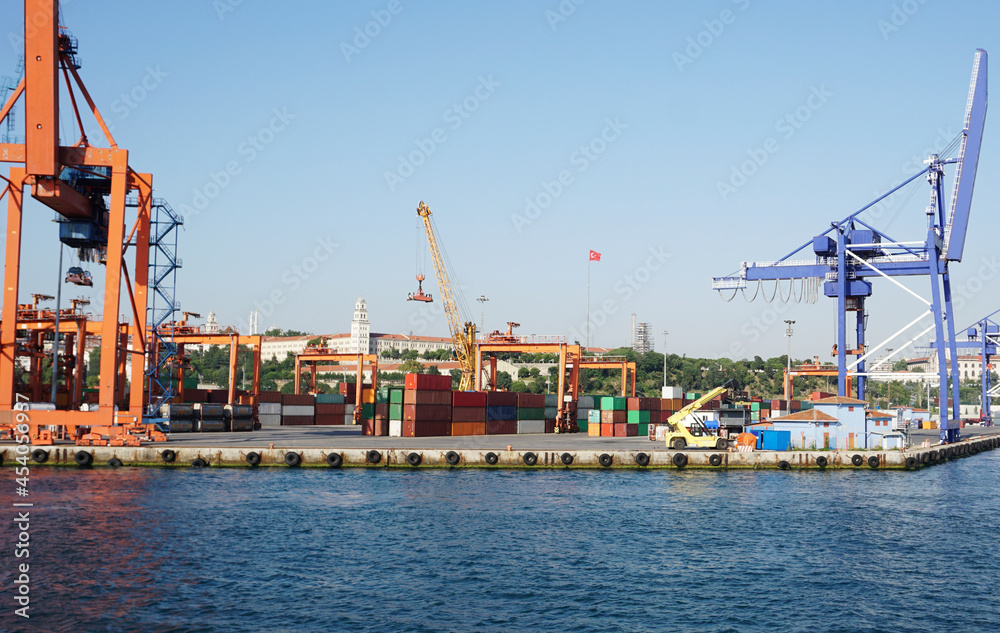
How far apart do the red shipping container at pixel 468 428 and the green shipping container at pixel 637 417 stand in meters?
13.7

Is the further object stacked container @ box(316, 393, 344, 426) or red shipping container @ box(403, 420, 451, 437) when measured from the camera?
stacked container @ box(316, 393, 344, 426)

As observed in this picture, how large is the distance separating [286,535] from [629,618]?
13.9 m

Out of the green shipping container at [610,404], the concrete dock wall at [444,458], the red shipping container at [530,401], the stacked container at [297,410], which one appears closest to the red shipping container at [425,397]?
the red shipping container at [530,401]

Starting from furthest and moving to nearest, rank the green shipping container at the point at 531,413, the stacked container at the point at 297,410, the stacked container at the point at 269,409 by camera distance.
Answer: the stacked container at the point at 297,410 < the stacked container at the point at 269,409 < the green shipping container at the point at 531,413

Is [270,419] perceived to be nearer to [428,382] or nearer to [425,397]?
[428,382]

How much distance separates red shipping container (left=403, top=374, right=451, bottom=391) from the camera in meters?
63.6

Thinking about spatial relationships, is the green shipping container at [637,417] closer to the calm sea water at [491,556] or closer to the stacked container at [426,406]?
the stacked container at [426,406]

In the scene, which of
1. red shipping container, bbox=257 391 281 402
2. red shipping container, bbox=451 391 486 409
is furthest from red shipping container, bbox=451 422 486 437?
red shipping container, bbox=257 391 281 402

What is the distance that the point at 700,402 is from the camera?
5725 centimetres

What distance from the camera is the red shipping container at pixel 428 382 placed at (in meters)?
63.6

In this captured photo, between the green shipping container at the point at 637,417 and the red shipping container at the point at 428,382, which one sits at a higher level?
the red shipping container at the point at 428,382

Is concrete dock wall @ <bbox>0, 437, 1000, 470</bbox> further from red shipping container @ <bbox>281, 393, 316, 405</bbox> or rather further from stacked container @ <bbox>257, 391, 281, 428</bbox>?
red shipping container @ <bbox>281, 393, 316, 405</bbox>

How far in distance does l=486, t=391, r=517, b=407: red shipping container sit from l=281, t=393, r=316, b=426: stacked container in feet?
87.2

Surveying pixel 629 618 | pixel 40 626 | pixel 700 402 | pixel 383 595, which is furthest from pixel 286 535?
pixel 700 402
